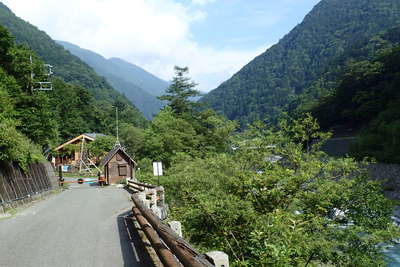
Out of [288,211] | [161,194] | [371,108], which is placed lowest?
[288,211]

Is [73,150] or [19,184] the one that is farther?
[73,150]

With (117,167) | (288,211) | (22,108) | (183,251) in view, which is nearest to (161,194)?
(288,211)

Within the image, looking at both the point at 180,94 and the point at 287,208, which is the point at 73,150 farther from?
the point at 287,208

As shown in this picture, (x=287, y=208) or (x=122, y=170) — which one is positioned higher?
(x=122, y=170)

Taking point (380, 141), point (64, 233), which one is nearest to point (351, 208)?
point (64, 233)

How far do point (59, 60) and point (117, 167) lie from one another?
103825 mm

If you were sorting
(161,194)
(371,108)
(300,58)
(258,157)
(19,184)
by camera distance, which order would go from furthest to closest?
(300,58), (371,108), (19,184), (161,194), (258,157)

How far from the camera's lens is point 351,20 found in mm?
147250

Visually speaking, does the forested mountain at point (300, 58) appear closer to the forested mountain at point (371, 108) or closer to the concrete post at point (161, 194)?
the forested mountain at point (371, 108)

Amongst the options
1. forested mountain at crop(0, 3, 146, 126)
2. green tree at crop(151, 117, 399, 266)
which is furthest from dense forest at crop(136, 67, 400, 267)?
forested mountain at crop(0, 3, 146, 126)

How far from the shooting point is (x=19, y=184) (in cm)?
1677

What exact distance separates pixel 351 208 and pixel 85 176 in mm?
47239

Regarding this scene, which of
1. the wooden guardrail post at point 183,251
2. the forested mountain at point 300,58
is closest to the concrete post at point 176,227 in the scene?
the wooden guardrail post at point 183,251

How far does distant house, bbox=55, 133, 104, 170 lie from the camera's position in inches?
2190
